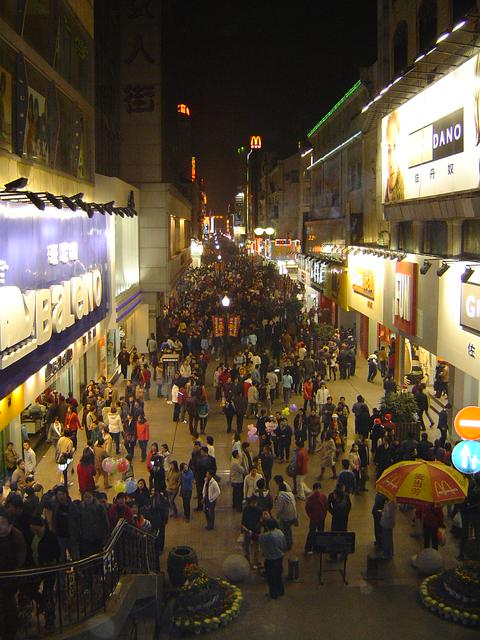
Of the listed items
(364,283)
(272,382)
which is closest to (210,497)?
(272,382)

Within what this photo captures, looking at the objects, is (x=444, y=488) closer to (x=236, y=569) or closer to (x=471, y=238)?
(x=236, y=569)

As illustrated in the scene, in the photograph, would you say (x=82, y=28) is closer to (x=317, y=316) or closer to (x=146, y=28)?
(x=146, y=28)

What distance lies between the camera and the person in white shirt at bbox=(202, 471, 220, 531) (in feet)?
44.8

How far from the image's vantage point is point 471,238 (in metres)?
17.7

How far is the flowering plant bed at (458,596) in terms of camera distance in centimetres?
1044

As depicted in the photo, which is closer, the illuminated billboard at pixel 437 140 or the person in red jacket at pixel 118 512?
the person in red jacket at pixel 118 512

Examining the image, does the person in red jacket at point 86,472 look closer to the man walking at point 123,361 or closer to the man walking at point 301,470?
the man walking at point 301,470

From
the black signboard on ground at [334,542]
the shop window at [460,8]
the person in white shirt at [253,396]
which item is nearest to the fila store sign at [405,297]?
the person in white shirt at [253,396]

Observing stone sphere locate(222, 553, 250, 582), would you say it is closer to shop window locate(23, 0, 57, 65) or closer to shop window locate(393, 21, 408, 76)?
shop window locate(23, 0, 57, 65)

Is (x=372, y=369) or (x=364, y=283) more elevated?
(x=364, y=283)

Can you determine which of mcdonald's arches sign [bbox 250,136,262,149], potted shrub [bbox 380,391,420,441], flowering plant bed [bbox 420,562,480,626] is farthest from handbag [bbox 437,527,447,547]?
mcdonald's arches sign [bbox 250,136,262,149]

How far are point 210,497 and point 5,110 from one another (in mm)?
7775

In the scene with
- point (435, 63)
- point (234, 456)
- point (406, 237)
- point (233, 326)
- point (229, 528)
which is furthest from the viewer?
point (233, 326)

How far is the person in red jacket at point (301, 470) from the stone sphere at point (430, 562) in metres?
3.63
